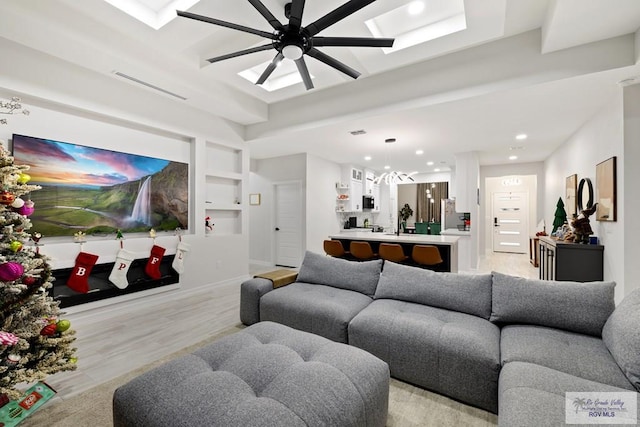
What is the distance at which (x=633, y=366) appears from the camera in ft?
4.39

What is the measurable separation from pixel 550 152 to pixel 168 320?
26.4ft

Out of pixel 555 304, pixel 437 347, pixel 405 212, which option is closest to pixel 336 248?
pixel 437 347

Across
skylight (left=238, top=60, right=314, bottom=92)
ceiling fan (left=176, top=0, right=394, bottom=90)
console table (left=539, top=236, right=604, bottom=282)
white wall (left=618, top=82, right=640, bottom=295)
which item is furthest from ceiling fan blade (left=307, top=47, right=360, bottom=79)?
console table (left=539, top=236, right=604, bottom=282)

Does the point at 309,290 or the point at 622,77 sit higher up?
the point at 622,77

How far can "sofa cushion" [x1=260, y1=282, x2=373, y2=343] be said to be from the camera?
7.66ft

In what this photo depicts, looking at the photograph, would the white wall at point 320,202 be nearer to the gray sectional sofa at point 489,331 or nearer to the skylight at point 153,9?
the gray sectional sofa at point 489,331

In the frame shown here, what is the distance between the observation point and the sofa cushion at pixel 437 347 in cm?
Result: 170

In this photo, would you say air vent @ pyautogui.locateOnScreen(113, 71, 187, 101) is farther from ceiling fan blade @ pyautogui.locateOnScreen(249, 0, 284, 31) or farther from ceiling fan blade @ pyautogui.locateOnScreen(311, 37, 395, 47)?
ceiling fan blade @ pyautogui.locateOnScreen(311, 37, 395, 47)

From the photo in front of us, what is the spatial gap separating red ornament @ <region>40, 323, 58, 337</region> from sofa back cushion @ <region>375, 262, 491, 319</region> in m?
2.47

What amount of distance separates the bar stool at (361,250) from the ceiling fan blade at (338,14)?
9.83 ft

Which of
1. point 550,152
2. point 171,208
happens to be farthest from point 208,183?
point 550,152

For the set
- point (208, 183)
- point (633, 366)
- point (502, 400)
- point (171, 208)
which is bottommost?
point (502, 400)

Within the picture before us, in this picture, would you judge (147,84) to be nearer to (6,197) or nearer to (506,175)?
(6,197)

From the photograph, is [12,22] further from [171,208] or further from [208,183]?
[208,183]
